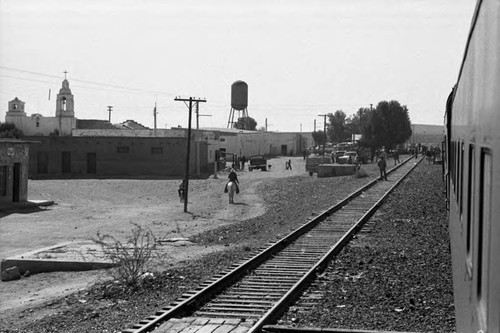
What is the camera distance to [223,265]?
46.8 ft

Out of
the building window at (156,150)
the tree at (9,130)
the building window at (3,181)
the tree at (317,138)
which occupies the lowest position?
the building window at (3,181)

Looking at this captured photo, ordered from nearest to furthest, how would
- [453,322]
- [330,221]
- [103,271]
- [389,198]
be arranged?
[453,322] < [103,271] < [330,221] < [389,198]

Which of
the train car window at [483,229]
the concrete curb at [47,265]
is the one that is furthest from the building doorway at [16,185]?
the train car window at [483,229]

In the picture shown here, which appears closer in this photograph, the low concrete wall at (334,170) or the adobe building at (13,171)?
the adobe building at (13,171)

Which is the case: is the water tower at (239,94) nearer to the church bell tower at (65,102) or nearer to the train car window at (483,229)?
the church bell tower at (65,102)

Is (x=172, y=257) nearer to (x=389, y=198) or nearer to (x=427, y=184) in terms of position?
(x=389, y=198)

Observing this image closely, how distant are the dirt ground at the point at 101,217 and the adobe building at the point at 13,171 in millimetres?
2144

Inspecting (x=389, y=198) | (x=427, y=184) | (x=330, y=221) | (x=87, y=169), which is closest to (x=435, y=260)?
(x=330, y=221)

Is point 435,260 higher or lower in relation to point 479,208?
lower

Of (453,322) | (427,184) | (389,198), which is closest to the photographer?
(453,322)

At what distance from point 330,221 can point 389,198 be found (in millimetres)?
8506

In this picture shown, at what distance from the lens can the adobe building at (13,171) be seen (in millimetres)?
38906

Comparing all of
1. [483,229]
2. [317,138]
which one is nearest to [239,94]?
[317,138]

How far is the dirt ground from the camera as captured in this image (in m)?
15.6
